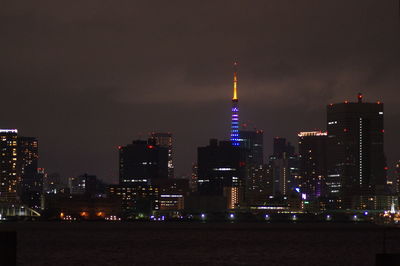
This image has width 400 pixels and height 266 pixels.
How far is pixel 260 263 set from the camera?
84.5 meters

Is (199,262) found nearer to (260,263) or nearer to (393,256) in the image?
(260,263)

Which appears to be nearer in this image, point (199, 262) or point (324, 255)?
point (199, 262)

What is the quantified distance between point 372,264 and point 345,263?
14.4ft

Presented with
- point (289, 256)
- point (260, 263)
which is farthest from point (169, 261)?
point (289, 256)

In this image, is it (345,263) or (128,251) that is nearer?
(345,263)

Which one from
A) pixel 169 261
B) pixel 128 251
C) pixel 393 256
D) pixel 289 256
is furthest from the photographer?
pixel 128 251

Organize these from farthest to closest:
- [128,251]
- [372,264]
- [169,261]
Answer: [128,251] → [169,261] → [372,264]

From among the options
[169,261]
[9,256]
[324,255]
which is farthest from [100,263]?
[9,256]

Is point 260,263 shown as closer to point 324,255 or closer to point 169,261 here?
Result: point 169,261

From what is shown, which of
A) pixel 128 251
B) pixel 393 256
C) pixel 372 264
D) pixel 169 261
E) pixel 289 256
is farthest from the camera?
pixel 128 251

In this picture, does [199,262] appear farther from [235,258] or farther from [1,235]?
[1,235]

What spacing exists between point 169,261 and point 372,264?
65.5 feet

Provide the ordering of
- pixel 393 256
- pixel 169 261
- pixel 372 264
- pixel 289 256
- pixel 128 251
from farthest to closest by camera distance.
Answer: pixel 128 251 → pixel 289 256 → pixel 169 261 → pixel 372 264 → pixel 393 256

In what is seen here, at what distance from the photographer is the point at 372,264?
84.0 m
